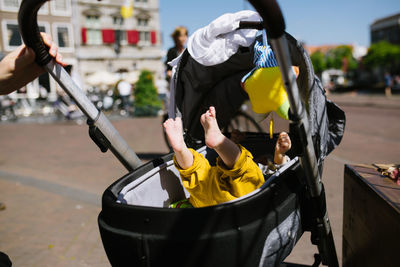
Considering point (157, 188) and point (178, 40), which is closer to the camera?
point (157, 188)

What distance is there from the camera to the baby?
190 cm

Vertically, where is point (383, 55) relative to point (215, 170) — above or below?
below

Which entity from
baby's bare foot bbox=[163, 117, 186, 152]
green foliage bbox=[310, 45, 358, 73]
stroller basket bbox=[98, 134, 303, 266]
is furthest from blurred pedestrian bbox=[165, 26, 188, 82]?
green foliage bbox=[310, 45, 358, 73]

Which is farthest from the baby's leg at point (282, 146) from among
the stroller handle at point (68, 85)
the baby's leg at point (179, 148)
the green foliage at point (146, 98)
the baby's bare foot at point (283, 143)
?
the green foliage at point (146, 98)

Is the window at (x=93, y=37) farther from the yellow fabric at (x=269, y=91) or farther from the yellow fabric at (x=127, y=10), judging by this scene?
the yellow fabric at (x=269, y=91)

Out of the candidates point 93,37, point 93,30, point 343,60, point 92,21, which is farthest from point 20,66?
point 343,60

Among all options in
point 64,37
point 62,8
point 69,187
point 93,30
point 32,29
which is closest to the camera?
point 32,29

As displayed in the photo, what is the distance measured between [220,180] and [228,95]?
4.43 feet

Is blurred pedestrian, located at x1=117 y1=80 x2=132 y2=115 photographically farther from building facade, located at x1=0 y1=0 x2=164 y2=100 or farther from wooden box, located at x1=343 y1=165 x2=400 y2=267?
wooden box, located at x1=343 y1=165 x2=400 y2=267

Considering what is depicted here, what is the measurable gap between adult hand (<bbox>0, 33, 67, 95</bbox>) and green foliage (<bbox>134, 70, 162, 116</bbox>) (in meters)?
12.9

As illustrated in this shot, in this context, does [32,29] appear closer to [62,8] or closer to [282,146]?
[282,146]

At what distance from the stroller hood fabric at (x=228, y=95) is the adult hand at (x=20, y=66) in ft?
3.44

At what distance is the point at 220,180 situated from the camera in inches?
77.9

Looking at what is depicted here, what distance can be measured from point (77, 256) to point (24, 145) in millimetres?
6457
